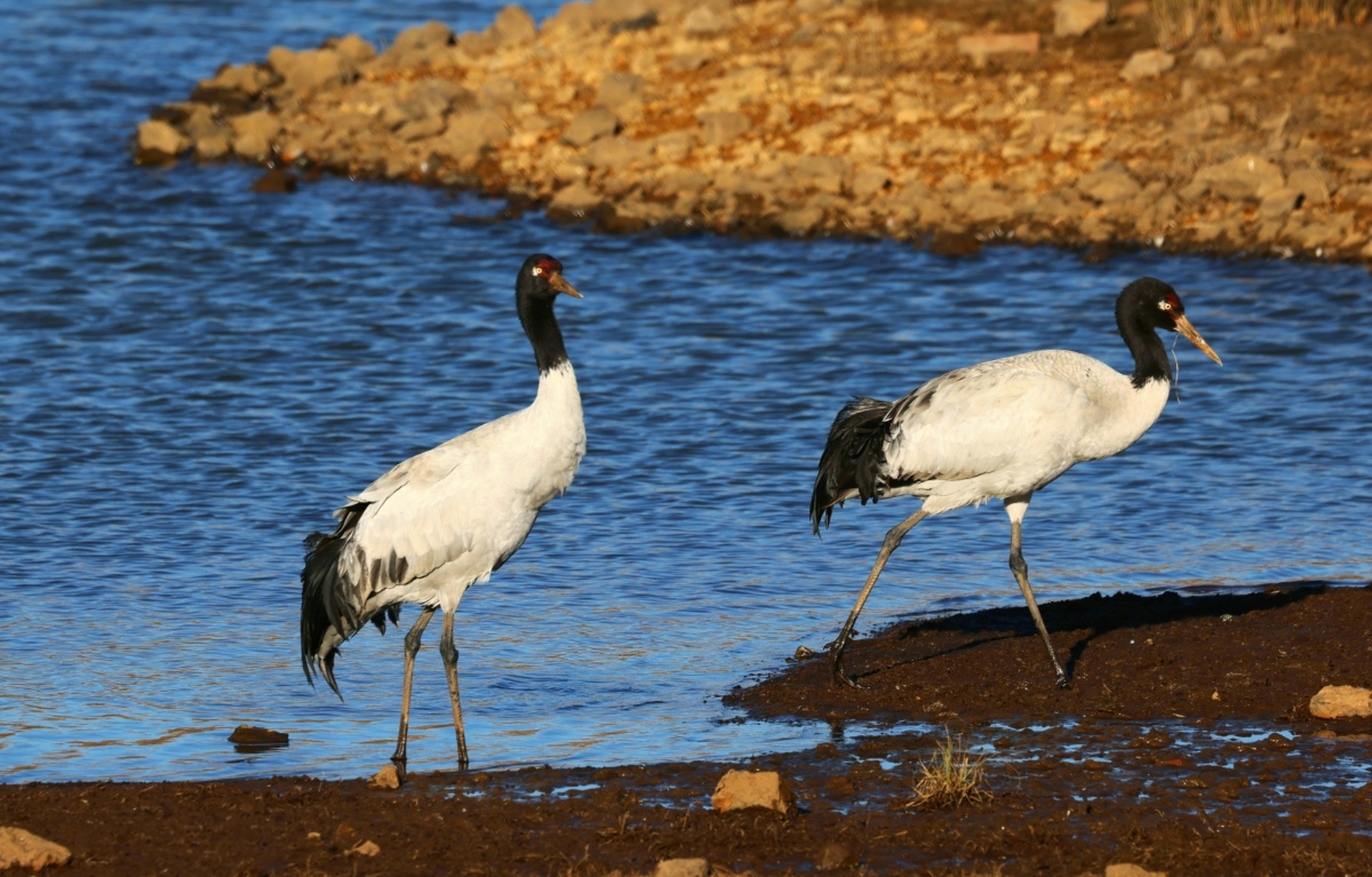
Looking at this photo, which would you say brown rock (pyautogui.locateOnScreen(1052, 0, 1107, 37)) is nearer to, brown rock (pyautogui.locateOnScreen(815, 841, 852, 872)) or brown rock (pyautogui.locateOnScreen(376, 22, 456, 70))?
brown rock (pyautogui.locateOnScreen(376, 22, 456, 70))

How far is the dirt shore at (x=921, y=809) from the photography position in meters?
6.78

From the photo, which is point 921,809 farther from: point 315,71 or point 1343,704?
point 315,71

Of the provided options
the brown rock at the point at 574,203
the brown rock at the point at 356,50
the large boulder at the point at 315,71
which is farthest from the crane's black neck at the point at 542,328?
the brown rock at the point at 356,50

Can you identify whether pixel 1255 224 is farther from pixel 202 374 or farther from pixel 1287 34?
pixel 202 374

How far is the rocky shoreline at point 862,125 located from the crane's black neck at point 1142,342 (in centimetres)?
922

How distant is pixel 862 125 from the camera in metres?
21.6

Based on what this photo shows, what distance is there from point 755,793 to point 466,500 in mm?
2159

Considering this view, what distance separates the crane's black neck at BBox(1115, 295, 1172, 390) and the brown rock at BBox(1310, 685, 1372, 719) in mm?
1943

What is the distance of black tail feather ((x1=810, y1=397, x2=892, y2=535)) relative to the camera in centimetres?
984

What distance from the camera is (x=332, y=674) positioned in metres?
9.09

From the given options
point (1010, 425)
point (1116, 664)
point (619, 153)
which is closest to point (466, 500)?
point (1010, 425)

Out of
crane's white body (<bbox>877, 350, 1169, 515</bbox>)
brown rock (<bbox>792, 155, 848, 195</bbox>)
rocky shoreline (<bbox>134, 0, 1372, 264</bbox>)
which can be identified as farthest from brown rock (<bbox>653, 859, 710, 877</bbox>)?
brown rock (<bbox>792, 155, 848, 195</bbox>)

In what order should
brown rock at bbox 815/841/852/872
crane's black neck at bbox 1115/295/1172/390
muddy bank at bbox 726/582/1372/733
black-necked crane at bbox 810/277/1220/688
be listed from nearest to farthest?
brown rock at bbox 815/841/852/872
muddy bank at bbox 726/582/1372/733
black-necked crane at bbox 810/277/1220/688
crane's black neck at bbox 1115/295/1172/390

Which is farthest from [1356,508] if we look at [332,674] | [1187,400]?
[332,674]
